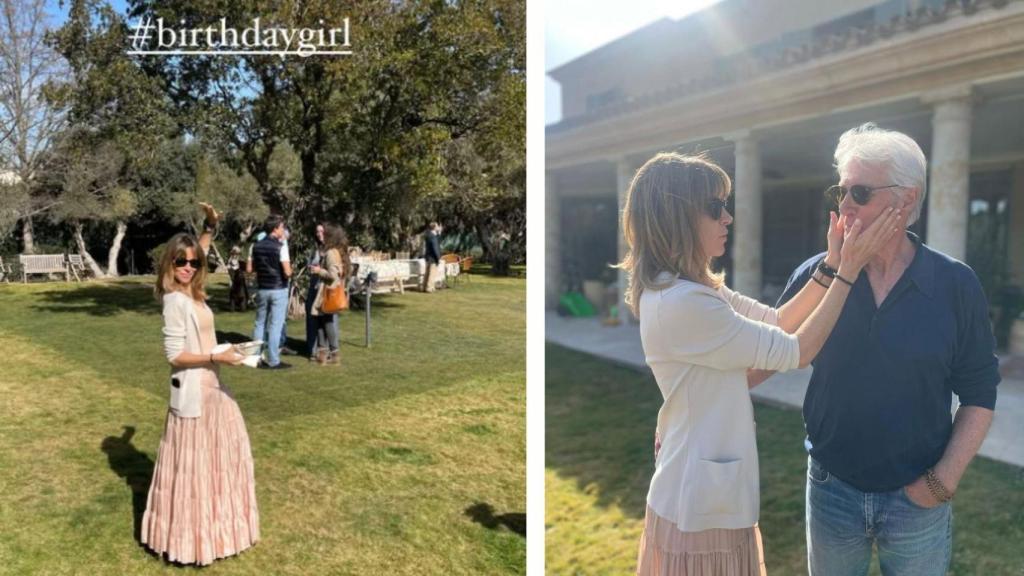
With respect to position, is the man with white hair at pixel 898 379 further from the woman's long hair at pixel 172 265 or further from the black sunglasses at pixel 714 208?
the woman's long hair at pixel 172 265

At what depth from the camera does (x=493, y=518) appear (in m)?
2.64

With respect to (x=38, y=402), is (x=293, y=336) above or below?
above

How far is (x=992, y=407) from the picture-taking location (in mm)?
1615

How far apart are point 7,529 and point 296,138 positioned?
167 centimetres

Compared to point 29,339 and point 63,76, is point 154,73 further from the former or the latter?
point 29,339

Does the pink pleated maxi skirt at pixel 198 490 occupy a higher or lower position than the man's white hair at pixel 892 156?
lower

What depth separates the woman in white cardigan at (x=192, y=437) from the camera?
2246 mm

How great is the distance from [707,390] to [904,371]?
0.46 m

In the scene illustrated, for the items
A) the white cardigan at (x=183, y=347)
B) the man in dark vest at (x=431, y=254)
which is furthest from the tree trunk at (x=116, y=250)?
the man in dark vest at (x=431, y=254)

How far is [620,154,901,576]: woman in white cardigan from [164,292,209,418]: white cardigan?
1.46 m

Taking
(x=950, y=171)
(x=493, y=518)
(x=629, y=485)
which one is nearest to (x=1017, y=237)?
(x=950, y=171)

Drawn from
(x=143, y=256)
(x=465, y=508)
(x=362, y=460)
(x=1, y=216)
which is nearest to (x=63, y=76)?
(x=1, y=216)

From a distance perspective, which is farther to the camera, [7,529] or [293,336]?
[293,336]

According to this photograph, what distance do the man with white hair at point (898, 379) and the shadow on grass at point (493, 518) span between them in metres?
1.24
